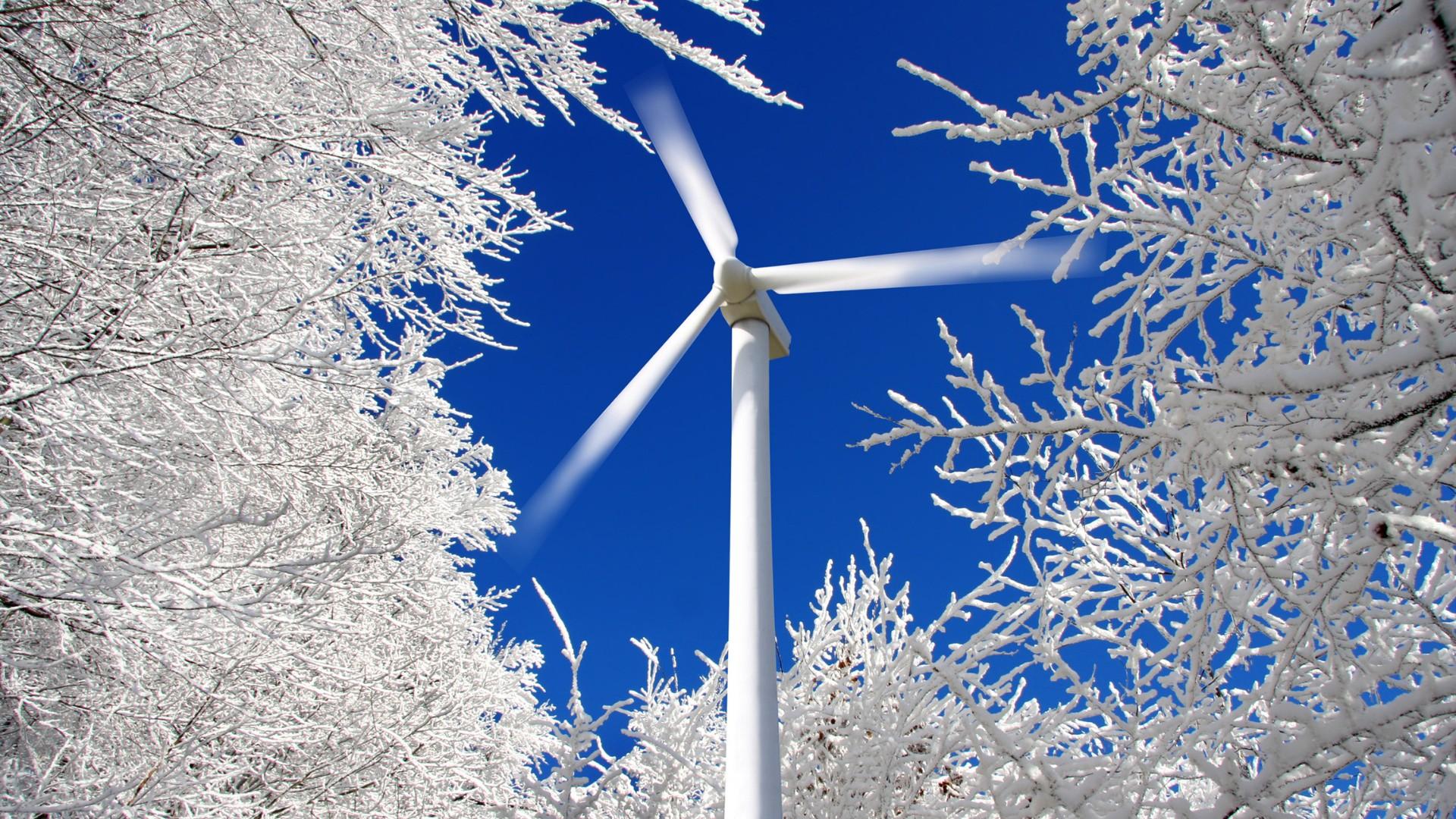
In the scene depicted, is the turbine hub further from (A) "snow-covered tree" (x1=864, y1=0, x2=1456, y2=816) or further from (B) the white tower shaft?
(A) "snow-covered tree" (x1=864, y1=0, x2=1456, y2=816)

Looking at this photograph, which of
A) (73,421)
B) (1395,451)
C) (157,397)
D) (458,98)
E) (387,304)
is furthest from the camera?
(387,304)

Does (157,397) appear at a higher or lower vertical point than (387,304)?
lower

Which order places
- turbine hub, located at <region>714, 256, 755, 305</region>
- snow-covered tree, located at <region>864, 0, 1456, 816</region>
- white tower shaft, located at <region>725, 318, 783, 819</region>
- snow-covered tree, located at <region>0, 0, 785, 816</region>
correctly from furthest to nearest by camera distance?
turbine hub, located at <region>714, 256, 755, 305</region> < white tower shaft, located at <region>725, 318, 783, 819</region> < snow-covered tree, located at <region>0, 0, 785, 816</region> < snow-covered tree, located at <region>864, 0, 1456, 816</region>

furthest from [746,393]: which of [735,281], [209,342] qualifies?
[209,342]

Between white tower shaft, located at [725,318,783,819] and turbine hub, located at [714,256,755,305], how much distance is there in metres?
0.49

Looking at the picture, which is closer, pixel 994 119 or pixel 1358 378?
pixel 1358 378

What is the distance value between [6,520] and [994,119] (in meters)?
3.29

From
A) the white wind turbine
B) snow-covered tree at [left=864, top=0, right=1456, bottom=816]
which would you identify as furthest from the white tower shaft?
snow-covered tree at [left=864, top=0, right=1456, bottom=816]

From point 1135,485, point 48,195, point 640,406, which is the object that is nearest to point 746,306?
point 640,406

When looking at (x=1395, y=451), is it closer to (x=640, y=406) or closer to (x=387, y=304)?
(x=640, y=406)

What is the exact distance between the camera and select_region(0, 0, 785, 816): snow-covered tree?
9.85 ft

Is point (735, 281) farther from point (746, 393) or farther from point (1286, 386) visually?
point (1286, 386)

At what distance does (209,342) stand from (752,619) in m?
2.70

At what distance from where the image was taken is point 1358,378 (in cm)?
155
